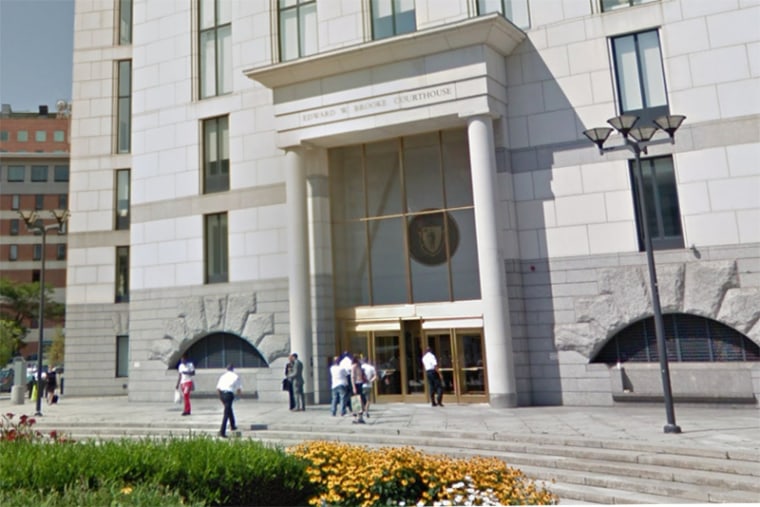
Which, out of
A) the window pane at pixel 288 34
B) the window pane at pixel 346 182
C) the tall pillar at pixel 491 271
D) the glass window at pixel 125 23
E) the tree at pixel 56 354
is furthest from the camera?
the tree at pixel 56 354

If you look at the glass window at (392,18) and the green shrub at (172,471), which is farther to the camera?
the glass window at (392,18)

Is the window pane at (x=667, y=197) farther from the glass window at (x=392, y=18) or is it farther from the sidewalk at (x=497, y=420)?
the glass window at (x=392, y=18)

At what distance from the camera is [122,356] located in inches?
1189

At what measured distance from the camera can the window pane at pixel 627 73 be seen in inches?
714

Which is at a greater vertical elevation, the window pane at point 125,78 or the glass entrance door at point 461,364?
the window pane at point 125,78

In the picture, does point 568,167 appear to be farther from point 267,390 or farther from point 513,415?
point 267,390

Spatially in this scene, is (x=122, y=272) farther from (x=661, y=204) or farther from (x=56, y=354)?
(x=661, y=204)

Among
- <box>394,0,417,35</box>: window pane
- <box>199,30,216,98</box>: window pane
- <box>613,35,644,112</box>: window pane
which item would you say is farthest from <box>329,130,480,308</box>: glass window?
<box>199,30,216,98</box>: window pane

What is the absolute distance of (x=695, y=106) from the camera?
56.5ft

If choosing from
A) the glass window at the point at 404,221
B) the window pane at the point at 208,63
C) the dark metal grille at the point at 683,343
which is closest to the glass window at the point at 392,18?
the glass window at the point at 404,221

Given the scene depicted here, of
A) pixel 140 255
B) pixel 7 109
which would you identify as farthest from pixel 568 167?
pixel 7 109

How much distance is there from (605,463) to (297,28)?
19047 mm

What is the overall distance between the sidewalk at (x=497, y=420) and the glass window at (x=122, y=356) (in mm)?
8049

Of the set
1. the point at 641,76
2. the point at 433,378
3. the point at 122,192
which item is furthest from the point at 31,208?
the point at 641,76
